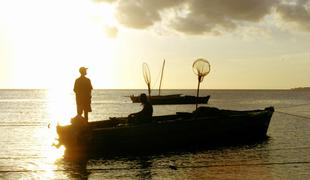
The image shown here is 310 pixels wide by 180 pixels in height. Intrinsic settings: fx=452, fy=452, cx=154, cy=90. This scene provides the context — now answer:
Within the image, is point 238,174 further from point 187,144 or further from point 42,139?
point 42,139

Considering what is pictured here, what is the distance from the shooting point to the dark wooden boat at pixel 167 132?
2044 centimetres

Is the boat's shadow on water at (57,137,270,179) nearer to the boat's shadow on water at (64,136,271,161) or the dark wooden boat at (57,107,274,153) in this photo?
the boat's shadow on water at (64,136,271,161)

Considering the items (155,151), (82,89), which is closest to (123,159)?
(155,151)

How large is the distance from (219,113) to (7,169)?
1205 centimetres

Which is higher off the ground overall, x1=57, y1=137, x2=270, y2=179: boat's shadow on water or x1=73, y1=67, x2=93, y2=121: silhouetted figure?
x1=73, y1=67, x2=93, y2=121: silhouetted figure

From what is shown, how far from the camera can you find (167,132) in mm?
22859

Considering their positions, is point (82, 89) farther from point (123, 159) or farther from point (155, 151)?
point (155, 151)

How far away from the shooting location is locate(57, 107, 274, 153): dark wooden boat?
20438 millimetres

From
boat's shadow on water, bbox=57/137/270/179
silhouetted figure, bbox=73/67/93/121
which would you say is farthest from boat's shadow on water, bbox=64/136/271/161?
silhouetted figure, bbox=73/67/93/121

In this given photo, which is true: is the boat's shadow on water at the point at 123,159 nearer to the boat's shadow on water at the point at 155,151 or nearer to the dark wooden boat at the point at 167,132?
the boat's shadow on water at the point at 155,151

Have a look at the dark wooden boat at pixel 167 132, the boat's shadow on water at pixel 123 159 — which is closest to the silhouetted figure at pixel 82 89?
the dark wooden boat at pixel 167 132

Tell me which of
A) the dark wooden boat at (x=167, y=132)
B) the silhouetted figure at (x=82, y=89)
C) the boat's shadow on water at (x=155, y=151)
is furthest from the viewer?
the boat's shadow on water at (x=155, y=151)

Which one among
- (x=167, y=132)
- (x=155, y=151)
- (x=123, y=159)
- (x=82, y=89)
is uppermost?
(x=82, y=89)

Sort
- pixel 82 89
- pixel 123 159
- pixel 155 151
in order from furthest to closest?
pixel 155 151
pixel 123 159
pixel 82 89
